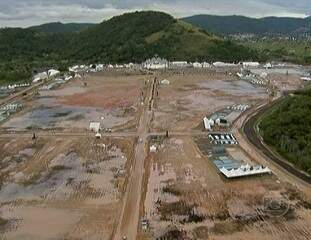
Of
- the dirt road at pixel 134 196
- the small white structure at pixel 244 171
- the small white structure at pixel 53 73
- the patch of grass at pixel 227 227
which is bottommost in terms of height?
the small white structure at pixel 53 73

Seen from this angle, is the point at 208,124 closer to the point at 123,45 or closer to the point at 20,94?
the point at 20,94

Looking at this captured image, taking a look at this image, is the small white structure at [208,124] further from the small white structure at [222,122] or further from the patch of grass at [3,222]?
the patch of grass at [3,222]

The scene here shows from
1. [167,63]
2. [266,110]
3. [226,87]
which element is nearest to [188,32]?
[167,63]

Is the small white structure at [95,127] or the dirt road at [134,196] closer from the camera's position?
the dirt road at [134,196]

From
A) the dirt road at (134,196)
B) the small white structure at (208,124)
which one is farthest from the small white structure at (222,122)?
the dirt road at (134,196)

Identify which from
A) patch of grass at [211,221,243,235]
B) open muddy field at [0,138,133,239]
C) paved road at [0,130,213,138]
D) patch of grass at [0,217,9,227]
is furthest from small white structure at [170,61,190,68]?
patch of grass at [0,217,9,227]

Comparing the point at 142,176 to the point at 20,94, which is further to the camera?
the point at 20,94

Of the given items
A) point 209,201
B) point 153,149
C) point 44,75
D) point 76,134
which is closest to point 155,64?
point 44,75

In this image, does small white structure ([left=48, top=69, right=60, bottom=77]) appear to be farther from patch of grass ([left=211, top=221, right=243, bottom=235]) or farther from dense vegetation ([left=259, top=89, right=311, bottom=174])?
patch of grass ([left=211, top=221, right=243, bottom=235])

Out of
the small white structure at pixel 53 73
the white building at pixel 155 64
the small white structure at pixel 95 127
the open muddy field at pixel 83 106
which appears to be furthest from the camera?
the white building at pixel 155 64
